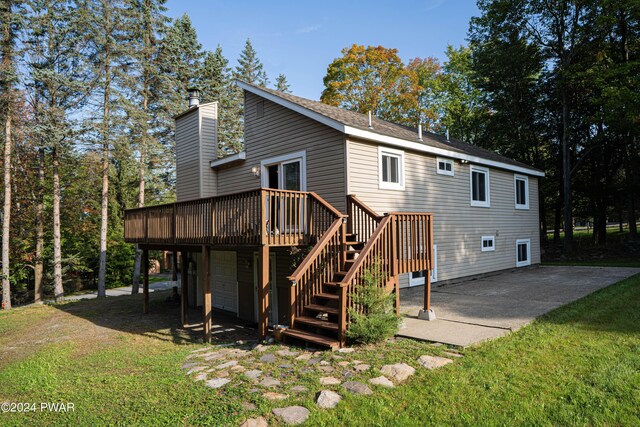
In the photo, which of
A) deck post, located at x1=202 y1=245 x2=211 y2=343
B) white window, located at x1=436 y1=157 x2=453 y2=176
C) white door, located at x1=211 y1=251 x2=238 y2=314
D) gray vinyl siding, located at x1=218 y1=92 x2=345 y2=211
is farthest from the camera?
white door, located at x1=211 y1=251 x2=238 y2=314

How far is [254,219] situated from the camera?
7340 mm

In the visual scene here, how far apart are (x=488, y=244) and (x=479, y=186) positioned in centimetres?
207

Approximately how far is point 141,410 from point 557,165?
26551 mm

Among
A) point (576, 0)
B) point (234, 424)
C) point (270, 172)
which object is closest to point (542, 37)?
point (576, 0)

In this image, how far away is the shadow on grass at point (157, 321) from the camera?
9180 mm

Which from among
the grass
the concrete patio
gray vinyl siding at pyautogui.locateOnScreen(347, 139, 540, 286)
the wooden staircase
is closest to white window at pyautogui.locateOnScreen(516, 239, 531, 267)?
gray vinyl siding at pyautogui.locateOnScreen(347, 139, 540, 286)

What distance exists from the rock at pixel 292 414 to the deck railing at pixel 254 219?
3514mm

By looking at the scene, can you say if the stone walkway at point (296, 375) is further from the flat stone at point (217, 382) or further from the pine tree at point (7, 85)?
the pine tree at point (7, 85)

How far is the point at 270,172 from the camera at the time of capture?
11.0m

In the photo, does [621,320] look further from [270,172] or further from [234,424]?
[270,172]

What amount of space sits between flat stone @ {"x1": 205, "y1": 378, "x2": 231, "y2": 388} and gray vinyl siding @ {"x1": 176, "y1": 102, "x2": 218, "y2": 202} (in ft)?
27.1

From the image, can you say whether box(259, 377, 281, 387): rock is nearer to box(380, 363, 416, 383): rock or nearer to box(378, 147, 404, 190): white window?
box(380, 363, 416, 383): rock

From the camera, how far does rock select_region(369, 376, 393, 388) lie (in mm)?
4375

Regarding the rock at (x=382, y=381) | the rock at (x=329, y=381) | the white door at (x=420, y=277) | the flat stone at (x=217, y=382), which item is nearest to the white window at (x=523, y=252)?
the white door at (x=420, y=277)
